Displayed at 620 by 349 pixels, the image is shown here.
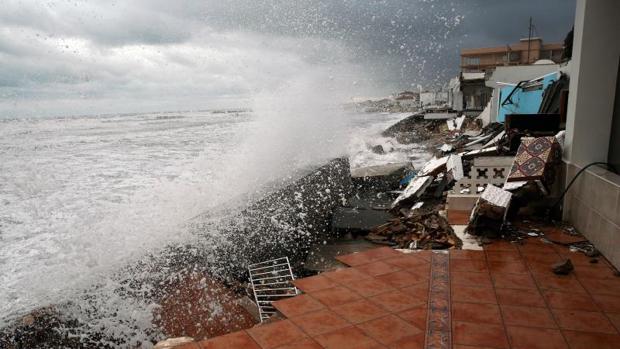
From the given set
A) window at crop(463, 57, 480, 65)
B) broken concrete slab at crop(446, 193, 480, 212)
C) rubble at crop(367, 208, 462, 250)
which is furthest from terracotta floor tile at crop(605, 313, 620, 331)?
window at crop(463, 57, 480, 65)

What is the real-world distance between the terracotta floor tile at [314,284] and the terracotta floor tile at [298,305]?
133mm

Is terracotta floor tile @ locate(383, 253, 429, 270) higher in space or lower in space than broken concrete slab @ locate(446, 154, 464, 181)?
lower

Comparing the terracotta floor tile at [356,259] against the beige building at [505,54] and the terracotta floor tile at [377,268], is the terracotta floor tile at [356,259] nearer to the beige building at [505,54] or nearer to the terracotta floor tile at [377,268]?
the terracotta floor tile at [377,268]

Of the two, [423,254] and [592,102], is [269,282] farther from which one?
[592,102]

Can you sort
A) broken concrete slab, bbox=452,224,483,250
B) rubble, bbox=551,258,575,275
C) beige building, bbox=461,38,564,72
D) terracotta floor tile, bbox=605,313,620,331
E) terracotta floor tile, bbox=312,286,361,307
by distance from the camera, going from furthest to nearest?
1. beige building, bbox=461,38,564,72
2. broken concrete slab, bbox=452,224,483,250
3. rubble, bbox=551,258,575,275
4. terracotta floor tile, bbox=312,286,361,307
5. terracotta floor tile, bbox=605,313,620,331

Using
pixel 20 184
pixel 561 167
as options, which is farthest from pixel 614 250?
pixel 20 184

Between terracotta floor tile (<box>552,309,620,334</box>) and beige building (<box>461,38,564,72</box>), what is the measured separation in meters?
62.8

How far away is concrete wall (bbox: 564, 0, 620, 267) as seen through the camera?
→ 3.68 m

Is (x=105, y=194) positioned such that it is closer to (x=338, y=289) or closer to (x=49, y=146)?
(x=338, y=289)

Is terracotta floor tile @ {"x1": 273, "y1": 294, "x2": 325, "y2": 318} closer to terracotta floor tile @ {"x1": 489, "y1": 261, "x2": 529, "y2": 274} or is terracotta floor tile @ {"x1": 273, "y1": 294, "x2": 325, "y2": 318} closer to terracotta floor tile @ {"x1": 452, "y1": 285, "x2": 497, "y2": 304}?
terracotta floor tile @ {"x1": 452, "y1": 285, "x2": 497, "y2": 304}

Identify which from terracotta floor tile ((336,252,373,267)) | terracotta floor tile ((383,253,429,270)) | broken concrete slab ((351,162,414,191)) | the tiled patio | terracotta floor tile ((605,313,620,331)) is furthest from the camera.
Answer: broken concrete slab ((351,162,414,191))

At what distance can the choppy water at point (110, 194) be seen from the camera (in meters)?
5.84

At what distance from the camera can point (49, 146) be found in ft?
69.9

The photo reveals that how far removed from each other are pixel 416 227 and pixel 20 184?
40.3 ft
